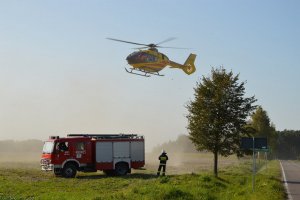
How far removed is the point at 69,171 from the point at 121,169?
3538 millimetres

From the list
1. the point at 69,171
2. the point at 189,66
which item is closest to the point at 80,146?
the point at 69,171

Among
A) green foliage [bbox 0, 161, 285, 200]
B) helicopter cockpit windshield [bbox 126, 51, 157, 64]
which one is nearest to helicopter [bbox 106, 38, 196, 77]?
helicopter cockpit windshield [bbox 126, 51, 157, 64]

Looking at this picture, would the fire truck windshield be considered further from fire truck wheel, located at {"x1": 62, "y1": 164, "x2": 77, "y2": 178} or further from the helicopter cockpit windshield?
the helicopter cockpit windshield

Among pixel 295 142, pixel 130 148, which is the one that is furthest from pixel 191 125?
pixel 295 142

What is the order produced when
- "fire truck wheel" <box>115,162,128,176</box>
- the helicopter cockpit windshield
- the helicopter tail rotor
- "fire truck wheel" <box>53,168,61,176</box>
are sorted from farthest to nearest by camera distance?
the helicopter tail rotor < the helicopter cockpit windshield < "fire truck wheel" <box>115,162,128,176</box> < "fire truck wheel" <box>53,168,61,176</box>

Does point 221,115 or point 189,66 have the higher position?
point 189,66

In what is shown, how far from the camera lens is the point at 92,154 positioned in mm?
30000

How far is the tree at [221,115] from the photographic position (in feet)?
98.9

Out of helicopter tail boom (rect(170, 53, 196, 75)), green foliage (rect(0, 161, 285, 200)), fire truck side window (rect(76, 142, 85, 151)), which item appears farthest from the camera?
helicopter tail boom (rect(170, 53, 196, 75))

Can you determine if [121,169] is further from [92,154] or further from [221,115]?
[221,115]

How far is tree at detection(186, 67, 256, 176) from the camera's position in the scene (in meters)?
30.2

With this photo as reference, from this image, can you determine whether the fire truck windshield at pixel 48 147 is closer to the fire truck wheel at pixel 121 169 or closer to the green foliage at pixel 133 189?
the green foliage at pixel 133 189

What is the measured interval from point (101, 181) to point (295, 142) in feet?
354

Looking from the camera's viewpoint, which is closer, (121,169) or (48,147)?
(48,147)
